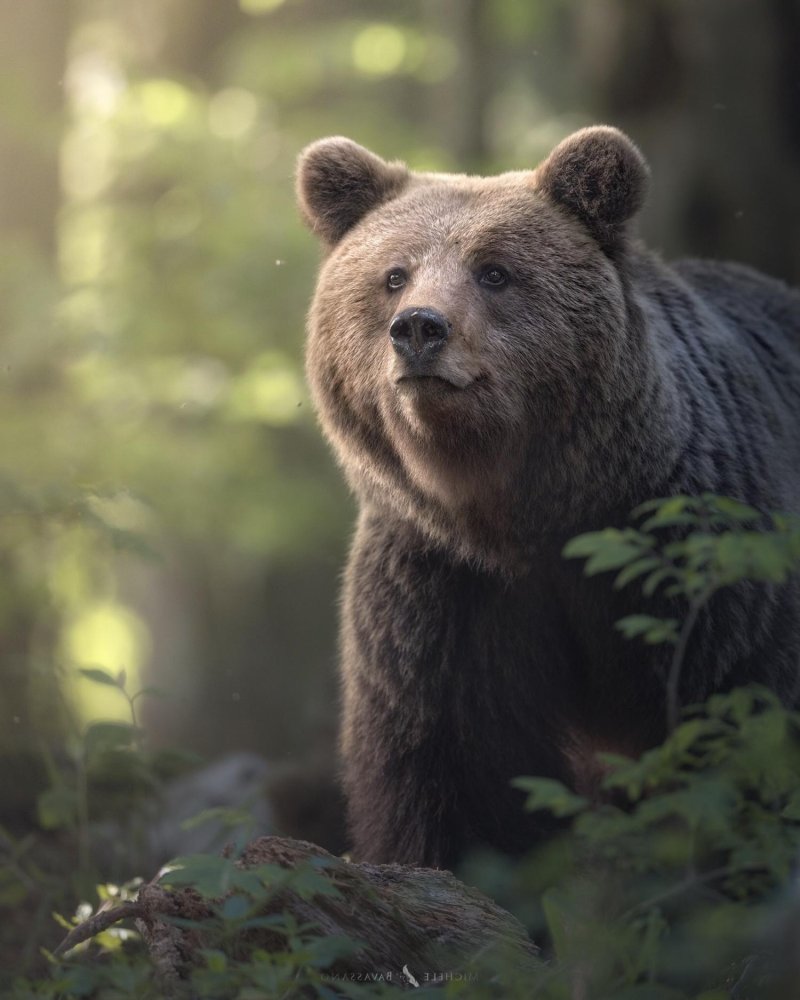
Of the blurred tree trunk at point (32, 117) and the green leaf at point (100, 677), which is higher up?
the blurred tree trunk at point (32, 117)

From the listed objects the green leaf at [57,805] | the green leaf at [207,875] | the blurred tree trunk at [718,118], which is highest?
the blurred tree trunk at [718,118]

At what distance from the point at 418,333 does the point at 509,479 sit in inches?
27.8

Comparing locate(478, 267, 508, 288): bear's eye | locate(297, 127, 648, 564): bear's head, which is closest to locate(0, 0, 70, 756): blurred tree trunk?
locate(297, 127, 648, 564): bear's head

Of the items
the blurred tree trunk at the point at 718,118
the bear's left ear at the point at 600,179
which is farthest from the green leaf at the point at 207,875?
the blurred tree trunk at the point at 718,118

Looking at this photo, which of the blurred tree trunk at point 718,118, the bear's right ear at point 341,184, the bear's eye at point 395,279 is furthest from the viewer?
the blurred tree trunk at point 718,118

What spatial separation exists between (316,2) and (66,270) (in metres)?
4.67

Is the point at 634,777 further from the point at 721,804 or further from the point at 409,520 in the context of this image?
the point at 409,520

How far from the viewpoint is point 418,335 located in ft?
13.5

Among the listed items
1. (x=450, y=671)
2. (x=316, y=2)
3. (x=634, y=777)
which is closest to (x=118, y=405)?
(x=316, y=2)

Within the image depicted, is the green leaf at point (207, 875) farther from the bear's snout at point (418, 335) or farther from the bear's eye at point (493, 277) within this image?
the bear's eye at point (493, 277)

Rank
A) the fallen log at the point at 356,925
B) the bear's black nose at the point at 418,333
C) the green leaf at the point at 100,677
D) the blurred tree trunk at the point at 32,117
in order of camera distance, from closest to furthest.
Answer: the fallen log at the point at 356,925 < the bear's black nose at the point at 418,333 < the green leaf at the point at 100,677 < the blurred tree trunk at the point at 32,117

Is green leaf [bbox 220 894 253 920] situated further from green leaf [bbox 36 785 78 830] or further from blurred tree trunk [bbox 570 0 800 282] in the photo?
blurred tree trunk [bbox 570 0 800 282]

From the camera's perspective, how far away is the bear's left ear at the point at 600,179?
4.64 m

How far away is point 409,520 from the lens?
4844mm
